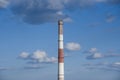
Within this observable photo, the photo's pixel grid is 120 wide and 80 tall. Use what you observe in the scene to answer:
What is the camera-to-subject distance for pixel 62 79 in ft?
119

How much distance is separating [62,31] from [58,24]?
3.72 ft

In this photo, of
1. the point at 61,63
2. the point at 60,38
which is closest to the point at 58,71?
the point at 61,63

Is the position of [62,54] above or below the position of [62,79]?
above

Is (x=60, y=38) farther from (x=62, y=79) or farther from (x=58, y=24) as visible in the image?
(x=62, y=79)

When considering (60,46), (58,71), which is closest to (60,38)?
(60,46)

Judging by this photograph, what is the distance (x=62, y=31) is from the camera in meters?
37.2

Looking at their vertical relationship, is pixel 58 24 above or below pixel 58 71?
above

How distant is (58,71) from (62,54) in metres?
1.90

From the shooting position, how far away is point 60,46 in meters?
36.1

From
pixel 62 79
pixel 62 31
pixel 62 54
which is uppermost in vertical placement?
pixel 62 31

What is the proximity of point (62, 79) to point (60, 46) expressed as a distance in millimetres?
3573

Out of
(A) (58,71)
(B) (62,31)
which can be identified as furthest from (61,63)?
(B) (62,31)

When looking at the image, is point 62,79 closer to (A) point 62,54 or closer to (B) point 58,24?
(A) point 62,54

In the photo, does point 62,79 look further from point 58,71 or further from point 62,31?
point 62,31
